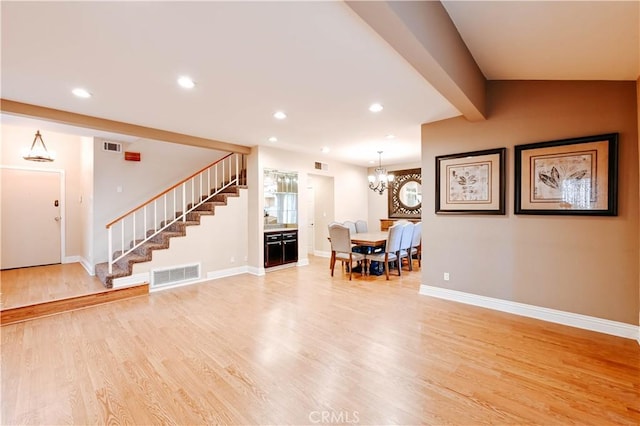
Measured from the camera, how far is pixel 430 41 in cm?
199

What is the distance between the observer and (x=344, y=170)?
7.66 metres

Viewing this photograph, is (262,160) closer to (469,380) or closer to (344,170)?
(344,170)

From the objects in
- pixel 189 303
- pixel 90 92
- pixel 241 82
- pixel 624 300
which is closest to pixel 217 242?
pixel 189 303

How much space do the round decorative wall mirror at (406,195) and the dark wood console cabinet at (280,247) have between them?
318 centimetres

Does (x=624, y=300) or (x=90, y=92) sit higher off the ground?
(x=90, y=92)

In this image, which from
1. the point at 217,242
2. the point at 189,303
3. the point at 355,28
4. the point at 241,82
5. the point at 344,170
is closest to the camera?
the point at 355,28

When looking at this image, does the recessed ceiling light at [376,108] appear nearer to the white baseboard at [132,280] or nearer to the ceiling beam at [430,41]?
the ceiling beam at [430,41]

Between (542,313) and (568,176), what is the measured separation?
5.24 ft

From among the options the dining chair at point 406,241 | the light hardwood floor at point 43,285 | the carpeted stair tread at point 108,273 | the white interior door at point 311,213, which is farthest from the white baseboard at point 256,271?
the dining chair at point 406,241

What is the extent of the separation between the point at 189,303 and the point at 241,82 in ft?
9.87

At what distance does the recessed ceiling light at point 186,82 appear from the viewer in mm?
2713

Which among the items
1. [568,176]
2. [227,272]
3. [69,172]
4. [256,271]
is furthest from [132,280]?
[568,176]

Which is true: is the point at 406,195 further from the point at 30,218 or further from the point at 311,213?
the point at 30,218

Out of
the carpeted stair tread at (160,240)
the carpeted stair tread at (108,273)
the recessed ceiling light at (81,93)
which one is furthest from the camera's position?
the carpeted stair tread at (160,240)
